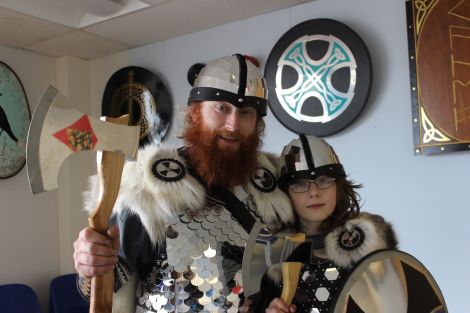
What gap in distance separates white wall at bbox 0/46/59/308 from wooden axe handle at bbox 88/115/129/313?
222 cm

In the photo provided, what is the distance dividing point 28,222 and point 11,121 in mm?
639

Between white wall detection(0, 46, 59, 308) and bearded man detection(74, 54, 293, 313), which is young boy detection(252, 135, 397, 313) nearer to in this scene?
bearded man detection(74, 54, 293, 313)

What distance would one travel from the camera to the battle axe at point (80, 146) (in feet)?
2.81

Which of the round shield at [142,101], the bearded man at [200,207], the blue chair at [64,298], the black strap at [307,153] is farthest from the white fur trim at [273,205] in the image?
the blue chair at [64,298]

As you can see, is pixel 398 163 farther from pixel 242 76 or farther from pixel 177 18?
pixel 177 18

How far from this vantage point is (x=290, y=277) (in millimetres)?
1251

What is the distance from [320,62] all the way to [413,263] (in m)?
Answer: 1.33

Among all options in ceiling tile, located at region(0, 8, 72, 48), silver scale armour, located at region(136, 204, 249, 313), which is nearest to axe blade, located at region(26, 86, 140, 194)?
silver scale armour, located at region(136, 204, 249, 313)

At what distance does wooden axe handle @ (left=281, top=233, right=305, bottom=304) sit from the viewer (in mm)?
1220

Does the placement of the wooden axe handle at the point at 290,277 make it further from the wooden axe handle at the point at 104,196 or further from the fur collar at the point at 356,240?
the wooden axe handle at the point at 104,196

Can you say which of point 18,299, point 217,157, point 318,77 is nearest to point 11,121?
point 18,299

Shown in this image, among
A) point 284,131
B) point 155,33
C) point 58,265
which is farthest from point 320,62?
point 58,265

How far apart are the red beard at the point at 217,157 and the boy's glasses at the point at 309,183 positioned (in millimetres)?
149

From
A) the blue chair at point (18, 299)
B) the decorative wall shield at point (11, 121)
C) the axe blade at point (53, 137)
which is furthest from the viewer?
the decorative wall shield at point (11, 121)
